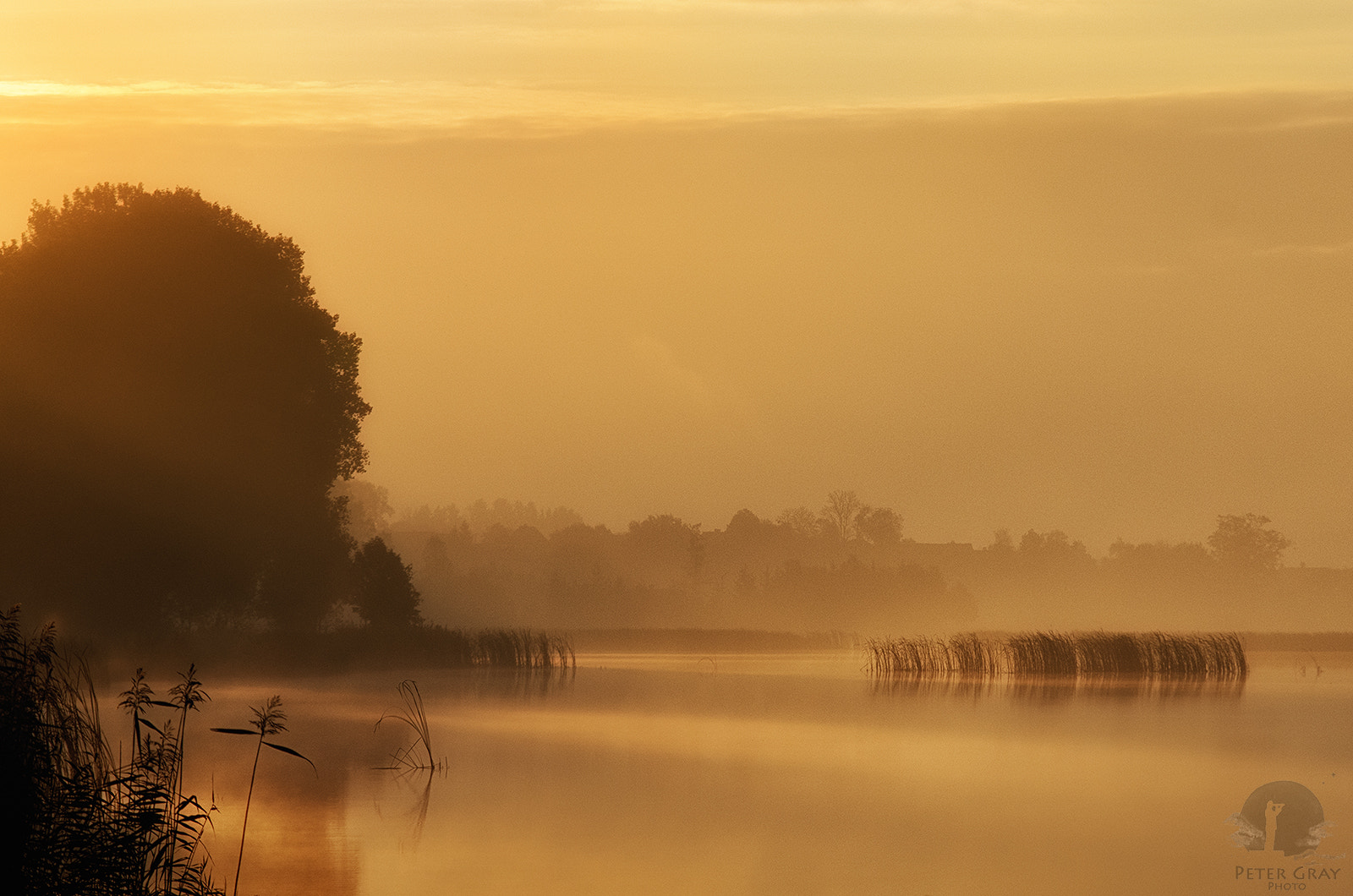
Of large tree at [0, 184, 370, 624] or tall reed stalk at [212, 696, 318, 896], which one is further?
large tree at [0, 184, 370, 624]

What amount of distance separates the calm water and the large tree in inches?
150

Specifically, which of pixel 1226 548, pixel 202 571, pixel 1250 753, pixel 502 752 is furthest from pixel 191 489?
pixel 1226 548

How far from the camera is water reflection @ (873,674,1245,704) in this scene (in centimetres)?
3728

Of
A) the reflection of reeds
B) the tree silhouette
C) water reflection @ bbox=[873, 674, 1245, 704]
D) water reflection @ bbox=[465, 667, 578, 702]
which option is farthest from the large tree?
water reflection @ bbox=[873, 674, 1245, 704]

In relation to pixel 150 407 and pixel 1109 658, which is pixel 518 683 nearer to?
pixel 150 407

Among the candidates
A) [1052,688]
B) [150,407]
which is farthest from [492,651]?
[1052,688]

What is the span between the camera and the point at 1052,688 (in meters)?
40.1

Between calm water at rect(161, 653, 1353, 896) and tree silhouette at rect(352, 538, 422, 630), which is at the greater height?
tree silhouette at rect(352, 538, 422, 630)

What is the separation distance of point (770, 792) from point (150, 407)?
21.9 metres

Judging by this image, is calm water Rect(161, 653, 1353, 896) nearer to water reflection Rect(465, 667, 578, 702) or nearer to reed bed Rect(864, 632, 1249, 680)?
water reflection Rect(465, 667, 578, 702)

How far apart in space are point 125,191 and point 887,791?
85.9 feet

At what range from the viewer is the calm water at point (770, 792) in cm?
1479

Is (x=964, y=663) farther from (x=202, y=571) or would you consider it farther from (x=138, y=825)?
(x=138, y=825)

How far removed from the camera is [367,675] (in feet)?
137
